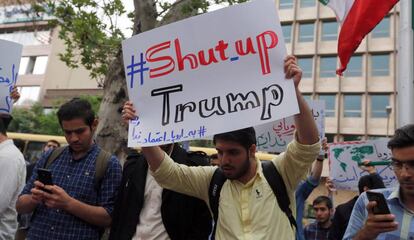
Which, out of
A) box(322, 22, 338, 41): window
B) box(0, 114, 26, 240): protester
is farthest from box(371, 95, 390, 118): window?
box(0, 114, 26, 240): protester

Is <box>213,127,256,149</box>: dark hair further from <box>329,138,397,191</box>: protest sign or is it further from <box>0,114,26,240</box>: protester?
<box>329,138,397,191</box>: protest sign

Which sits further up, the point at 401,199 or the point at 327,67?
the point at 327,67

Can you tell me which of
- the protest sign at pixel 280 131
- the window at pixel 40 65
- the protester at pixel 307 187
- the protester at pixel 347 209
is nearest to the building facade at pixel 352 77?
the window at pixel 40 65

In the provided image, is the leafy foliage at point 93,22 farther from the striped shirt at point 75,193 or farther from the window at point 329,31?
the window at point 329,31

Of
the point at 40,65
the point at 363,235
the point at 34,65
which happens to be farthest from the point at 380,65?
the point at 363,235

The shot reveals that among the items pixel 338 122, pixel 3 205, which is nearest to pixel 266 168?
pixel 3 205

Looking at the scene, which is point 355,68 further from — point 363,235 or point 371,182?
point 363,235

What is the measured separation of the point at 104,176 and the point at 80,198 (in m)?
0.18

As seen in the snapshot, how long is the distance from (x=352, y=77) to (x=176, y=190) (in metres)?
29.2

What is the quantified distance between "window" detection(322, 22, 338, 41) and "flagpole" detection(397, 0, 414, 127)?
28037 mm

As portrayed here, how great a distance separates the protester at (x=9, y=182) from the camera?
8.12 feet

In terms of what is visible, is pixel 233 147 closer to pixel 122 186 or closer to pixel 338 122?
pixel 122 186

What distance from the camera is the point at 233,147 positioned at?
7.03 ft

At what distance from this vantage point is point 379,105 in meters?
28.5
